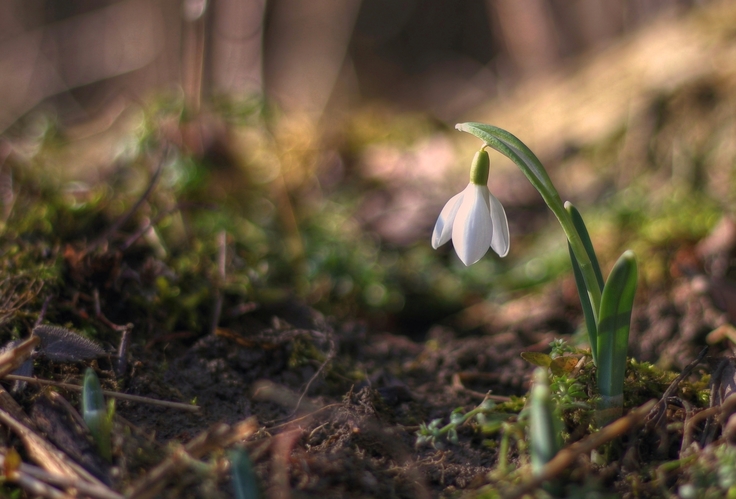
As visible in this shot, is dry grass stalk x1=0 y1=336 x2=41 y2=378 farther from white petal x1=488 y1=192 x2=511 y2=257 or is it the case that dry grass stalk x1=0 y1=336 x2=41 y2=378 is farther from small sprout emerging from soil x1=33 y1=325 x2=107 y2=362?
white petal x1=488 y1=192 x2=511 y2=257

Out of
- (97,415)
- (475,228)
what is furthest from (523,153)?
(97,415)

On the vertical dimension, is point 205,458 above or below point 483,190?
below

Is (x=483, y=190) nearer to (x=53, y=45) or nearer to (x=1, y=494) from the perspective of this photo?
(x=1, y=494)

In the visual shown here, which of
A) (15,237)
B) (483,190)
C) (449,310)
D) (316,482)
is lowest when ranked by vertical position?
(449,310)

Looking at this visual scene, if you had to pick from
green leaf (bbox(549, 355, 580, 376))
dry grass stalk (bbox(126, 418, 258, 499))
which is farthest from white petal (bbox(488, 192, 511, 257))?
dry grass stalk (bbox(126, 418, 258, 499))

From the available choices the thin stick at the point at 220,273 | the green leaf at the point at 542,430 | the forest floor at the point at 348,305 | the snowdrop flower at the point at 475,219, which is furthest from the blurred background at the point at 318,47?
the green leaf at the point at 542,430

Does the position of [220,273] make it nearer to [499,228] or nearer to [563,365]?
[499,228]

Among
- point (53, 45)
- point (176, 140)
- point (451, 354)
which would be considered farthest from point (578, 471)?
point (53, 45)

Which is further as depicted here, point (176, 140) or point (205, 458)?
point (176, 140)
